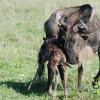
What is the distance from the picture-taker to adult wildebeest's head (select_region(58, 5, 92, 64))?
10.1m

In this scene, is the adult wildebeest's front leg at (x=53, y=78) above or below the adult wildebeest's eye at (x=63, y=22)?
below

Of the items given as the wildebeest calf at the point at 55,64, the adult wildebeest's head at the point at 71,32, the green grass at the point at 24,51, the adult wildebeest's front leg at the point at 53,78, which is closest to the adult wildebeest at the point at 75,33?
the adult wildebeest's head at the point at 71,32

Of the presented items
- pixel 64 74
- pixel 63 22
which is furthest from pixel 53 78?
pixel 63 22

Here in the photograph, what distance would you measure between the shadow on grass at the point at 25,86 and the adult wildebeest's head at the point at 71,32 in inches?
43.4

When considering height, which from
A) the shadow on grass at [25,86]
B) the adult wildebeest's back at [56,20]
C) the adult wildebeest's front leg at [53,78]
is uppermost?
the adult wildebeest's back at [56,20]

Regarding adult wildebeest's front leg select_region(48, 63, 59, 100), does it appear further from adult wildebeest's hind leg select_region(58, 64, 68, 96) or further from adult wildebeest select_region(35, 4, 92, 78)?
adult wildebeest select_region(35, 4, 92, 78)

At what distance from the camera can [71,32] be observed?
34.2ft

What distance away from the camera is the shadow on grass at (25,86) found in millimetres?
10546

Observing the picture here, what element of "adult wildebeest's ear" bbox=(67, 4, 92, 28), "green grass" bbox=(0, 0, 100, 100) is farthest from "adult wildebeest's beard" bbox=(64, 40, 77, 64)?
"adult wildebeest's ear" bbox=(67, 4, 92, 28)

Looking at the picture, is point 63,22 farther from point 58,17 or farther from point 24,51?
point 24,51

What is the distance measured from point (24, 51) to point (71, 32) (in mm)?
4566

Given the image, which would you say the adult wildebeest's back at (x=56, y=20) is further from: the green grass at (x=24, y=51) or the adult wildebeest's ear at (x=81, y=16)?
the green grass at (x=24, y=51)

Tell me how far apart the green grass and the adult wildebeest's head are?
80cm

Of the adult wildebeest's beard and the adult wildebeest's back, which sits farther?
the adult wildebeest's back
